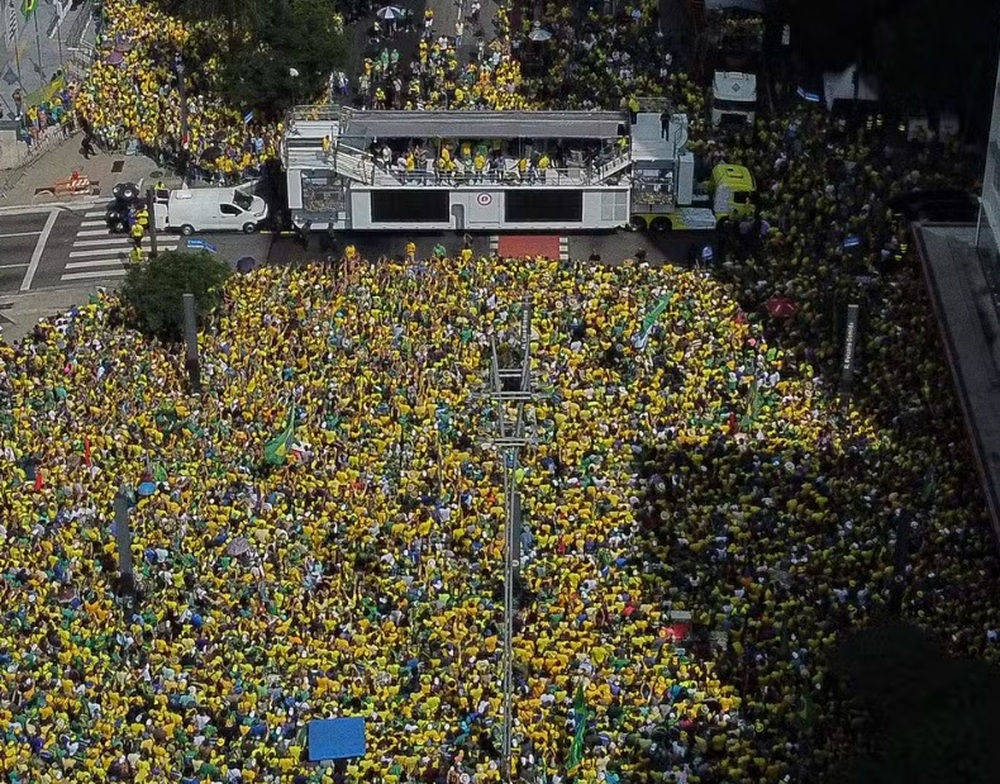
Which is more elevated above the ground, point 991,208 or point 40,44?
point 40,44

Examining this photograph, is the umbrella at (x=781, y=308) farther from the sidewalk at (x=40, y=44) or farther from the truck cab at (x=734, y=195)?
the sidewalk at (x=40, y=44)

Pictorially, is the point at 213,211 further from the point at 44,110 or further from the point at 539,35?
the point at 539,35

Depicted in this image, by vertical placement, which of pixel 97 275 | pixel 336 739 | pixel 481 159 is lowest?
pixel 336 739

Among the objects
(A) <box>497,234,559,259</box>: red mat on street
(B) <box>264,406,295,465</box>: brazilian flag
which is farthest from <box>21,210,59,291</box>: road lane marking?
(B) <box>264,406,295,465</box>: brazilian flag

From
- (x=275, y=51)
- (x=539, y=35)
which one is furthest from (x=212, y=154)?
(x=539, y=35)

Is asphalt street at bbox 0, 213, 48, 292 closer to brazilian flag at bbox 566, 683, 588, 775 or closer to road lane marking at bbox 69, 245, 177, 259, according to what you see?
road lane marking at bbox 69, 245, 177, 259

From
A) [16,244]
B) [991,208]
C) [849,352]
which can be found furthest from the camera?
[16,244]

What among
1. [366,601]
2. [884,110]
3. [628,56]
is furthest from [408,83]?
[366,601]
